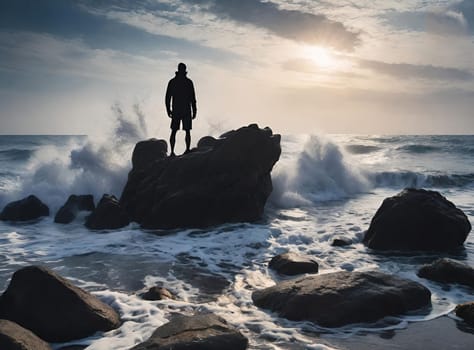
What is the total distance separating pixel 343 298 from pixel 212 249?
3724 millimetres

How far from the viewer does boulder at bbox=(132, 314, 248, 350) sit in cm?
358

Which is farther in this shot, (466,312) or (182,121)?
(182,121)

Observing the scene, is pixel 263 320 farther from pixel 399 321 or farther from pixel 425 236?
pixel 425 236

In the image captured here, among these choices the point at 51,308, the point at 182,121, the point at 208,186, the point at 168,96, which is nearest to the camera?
the point at 51,308

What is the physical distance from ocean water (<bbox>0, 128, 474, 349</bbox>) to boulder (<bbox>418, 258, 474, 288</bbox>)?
18 cm

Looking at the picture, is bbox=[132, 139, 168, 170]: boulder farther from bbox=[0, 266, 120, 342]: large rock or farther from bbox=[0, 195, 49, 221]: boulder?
bbox=[0, 266, 120, 342]: large rock

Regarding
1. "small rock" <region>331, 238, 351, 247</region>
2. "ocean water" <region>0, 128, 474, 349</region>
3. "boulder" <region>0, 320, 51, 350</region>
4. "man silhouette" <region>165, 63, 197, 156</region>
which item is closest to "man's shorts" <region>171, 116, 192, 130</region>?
"man silhouette" <region>165, 63, 197, 156</region>

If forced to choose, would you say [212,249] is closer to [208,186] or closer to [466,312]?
[208,186]

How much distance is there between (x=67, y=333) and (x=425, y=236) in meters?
6.54

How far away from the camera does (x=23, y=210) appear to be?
37.1 feet

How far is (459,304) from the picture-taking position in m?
4.78

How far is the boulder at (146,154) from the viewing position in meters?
12.9

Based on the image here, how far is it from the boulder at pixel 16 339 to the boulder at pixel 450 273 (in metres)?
5.04

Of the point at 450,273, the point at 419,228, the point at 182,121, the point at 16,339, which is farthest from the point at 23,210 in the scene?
the point at 450,273
